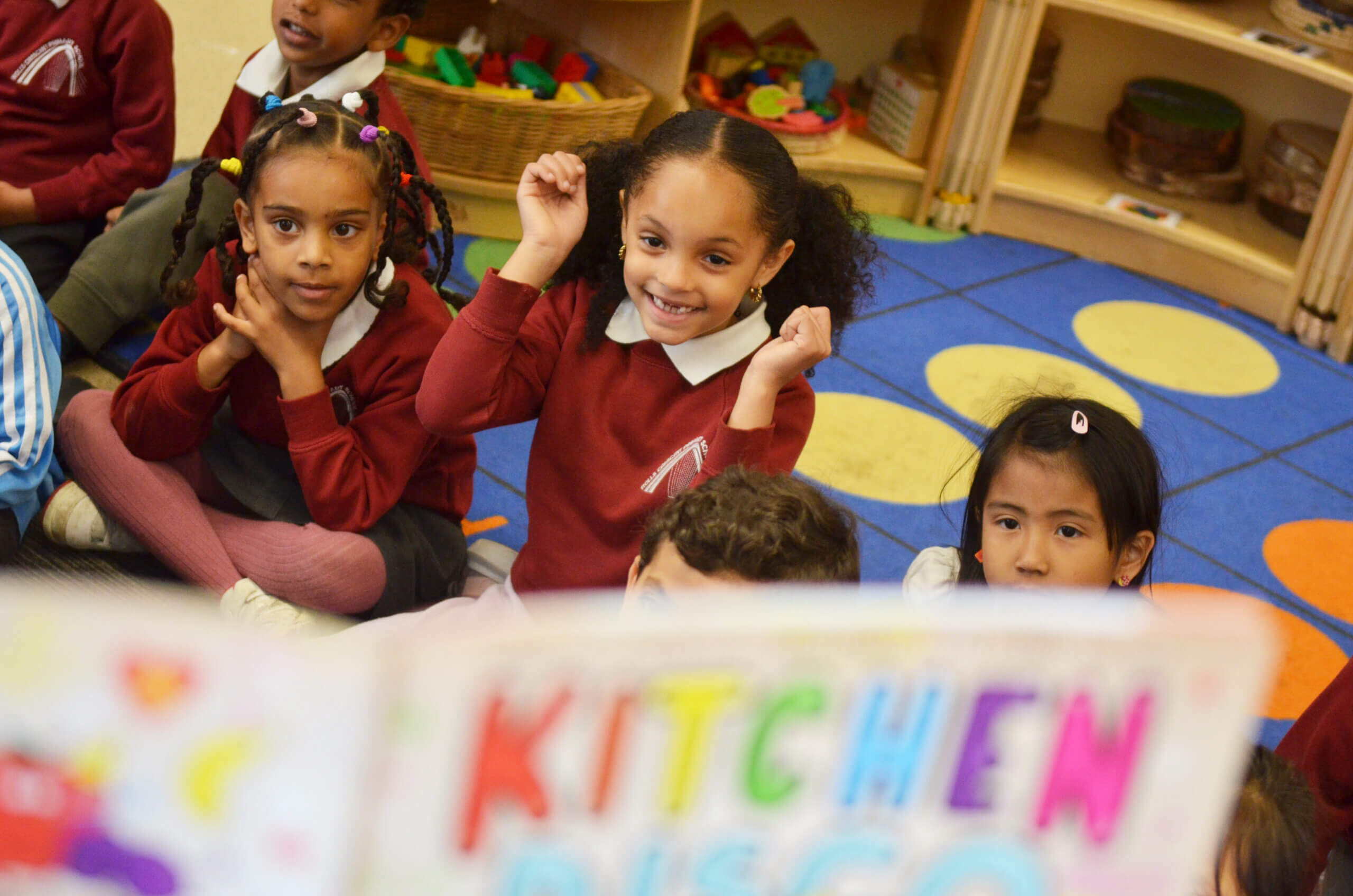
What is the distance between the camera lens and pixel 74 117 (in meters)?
1.97

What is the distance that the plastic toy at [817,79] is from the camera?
2844 millimetres

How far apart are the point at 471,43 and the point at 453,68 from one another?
0.12 metres

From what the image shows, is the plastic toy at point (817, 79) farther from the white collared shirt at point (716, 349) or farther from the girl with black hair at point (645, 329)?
the white collared shirt at point (716, 349)

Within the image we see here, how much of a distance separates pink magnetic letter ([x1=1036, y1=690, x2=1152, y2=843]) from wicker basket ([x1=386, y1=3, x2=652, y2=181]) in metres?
1.98

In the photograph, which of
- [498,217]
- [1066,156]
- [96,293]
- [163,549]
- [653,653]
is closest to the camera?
[653,653]


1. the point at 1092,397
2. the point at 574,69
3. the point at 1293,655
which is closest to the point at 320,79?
the point at 574,69

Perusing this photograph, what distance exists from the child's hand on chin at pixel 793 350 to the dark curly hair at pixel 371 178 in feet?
1.37

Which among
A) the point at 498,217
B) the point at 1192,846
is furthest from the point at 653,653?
the point at 498,217

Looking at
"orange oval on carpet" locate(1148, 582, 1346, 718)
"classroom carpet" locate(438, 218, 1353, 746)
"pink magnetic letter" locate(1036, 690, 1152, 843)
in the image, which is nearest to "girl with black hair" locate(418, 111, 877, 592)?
"classroom carpet" locate(438, 218, 1353, 746)

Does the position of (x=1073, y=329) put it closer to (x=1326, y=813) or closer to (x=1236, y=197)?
(x=1236, y=197)

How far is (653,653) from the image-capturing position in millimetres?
342

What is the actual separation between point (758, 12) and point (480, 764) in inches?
114

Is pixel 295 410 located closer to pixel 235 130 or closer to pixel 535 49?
pixel 235 130

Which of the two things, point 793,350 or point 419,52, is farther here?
point 419,52
